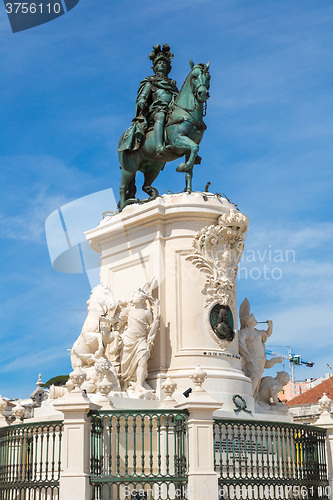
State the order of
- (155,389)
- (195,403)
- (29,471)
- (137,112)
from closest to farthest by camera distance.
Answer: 1. (195,403)
2. (29,471)
3. (155,389)
4. (137,112)

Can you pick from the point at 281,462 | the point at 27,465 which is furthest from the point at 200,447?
the point at 27,465

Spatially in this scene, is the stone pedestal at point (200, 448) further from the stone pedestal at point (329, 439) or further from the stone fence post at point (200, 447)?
the stone pedestal at point (329, 439)

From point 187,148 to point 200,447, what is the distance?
7617 millimetres

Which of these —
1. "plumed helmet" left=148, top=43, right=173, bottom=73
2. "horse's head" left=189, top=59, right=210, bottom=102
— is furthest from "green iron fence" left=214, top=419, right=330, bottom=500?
"plumed helmet" left=148, top=43, right=173, bottom=73

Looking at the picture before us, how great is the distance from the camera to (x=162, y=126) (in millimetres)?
18953

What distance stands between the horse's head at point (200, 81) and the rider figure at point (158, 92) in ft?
3.31

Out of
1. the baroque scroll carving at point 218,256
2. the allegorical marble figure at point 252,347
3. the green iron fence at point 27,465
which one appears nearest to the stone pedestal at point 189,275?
the baroque scroll carving at point 218,256

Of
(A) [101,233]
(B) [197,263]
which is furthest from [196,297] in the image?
(A) [101,233]

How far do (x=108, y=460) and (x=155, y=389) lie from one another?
3185 mm

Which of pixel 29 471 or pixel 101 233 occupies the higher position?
pixel 101 233

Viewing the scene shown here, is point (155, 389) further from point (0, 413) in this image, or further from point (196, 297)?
point (0, 413)

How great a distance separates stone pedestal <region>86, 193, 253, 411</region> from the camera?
17047 millimetres

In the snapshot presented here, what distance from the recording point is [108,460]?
45.7 feet

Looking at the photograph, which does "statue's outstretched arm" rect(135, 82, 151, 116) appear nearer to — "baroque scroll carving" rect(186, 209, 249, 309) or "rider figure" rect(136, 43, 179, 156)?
"rider figure" rect(136, 43, 179, 156)
